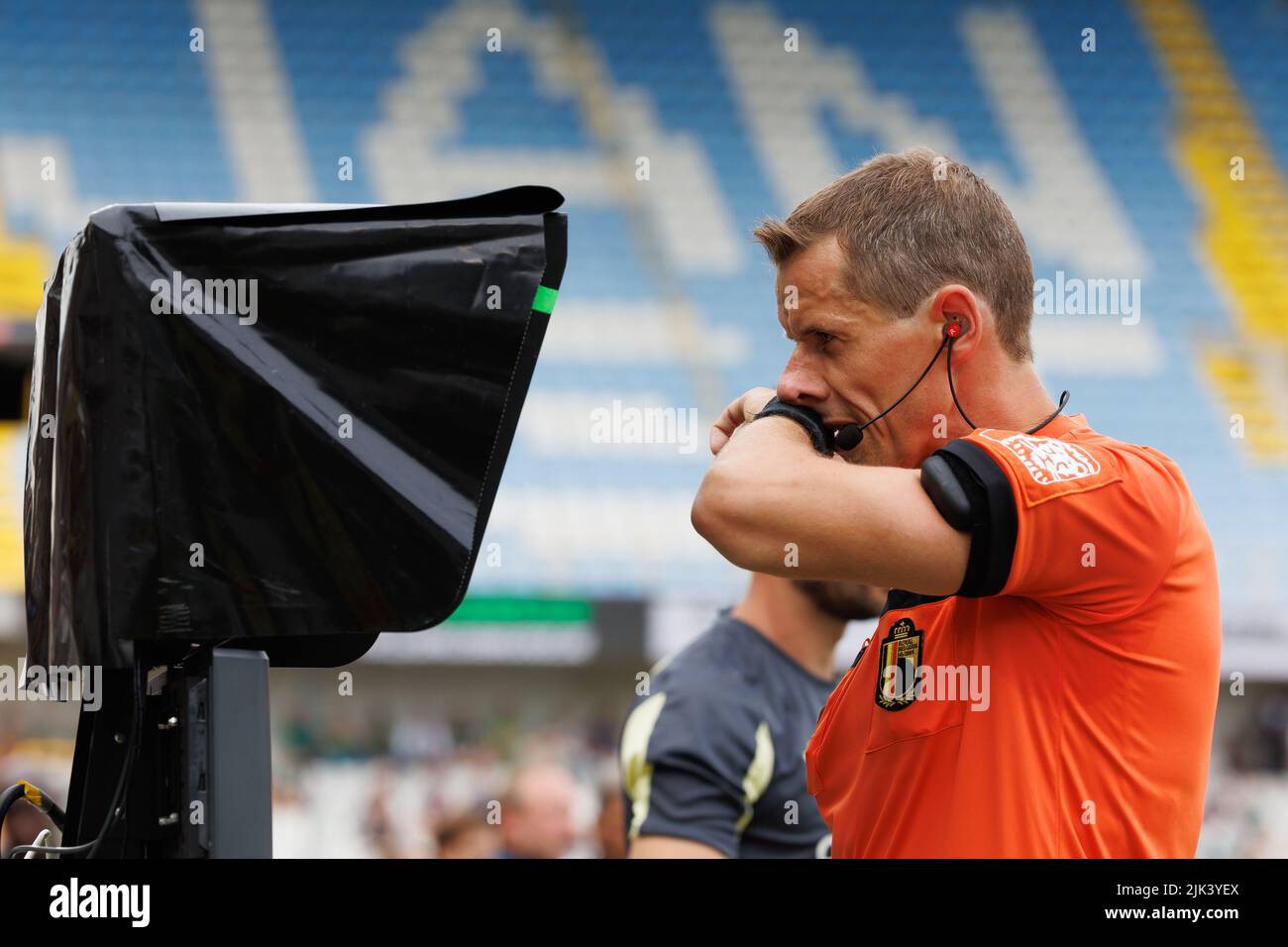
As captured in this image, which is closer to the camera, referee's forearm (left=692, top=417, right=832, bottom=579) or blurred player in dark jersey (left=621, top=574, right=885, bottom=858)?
referee's forearm (left=692, top=417, right=832, bottom=579)

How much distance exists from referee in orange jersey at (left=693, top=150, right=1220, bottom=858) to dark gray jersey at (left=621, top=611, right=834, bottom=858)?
91 cm

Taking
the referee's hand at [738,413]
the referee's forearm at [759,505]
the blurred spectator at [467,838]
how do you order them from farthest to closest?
the blurred spectator at [467,838] → the referee's hand at [738,413] → the referee's forearm at [759,505]

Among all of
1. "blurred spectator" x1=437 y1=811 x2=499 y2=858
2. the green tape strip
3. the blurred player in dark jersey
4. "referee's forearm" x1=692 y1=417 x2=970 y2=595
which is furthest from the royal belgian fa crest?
"blurred spectator" x1=437 y1=811 x2=499 y2=858

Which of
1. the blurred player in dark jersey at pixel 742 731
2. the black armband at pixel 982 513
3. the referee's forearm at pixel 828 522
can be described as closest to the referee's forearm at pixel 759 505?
the referee's forearm at pixel 828 522

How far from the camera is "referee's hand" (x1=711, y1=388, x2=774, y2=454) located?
1.95 m

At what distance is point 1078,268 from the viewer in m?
12.0

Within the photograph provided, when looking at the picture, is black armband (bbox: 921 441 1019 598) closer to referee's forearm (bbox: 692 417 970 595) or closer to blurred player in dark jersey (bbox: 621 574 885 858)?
referee's forearm (bbox: 692 417 970 595)

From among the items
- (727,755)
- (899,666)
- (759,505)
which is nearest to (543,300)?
(759,505)

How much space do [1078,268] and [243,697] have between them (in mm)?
11576

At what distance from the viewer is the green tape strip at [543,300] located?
1439 mm

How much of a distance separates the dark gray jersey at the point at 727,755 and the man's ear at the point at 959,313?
1.29 meters

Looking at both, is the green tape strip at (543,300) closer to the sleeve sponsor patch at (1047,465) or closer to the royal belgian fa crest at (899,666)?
the sleeve sponsor patch at (1047,465)

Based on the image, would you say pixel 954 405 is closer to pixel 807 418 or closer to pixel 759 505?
pixel 807 418

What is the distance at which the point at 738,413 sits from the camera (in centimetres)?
201
